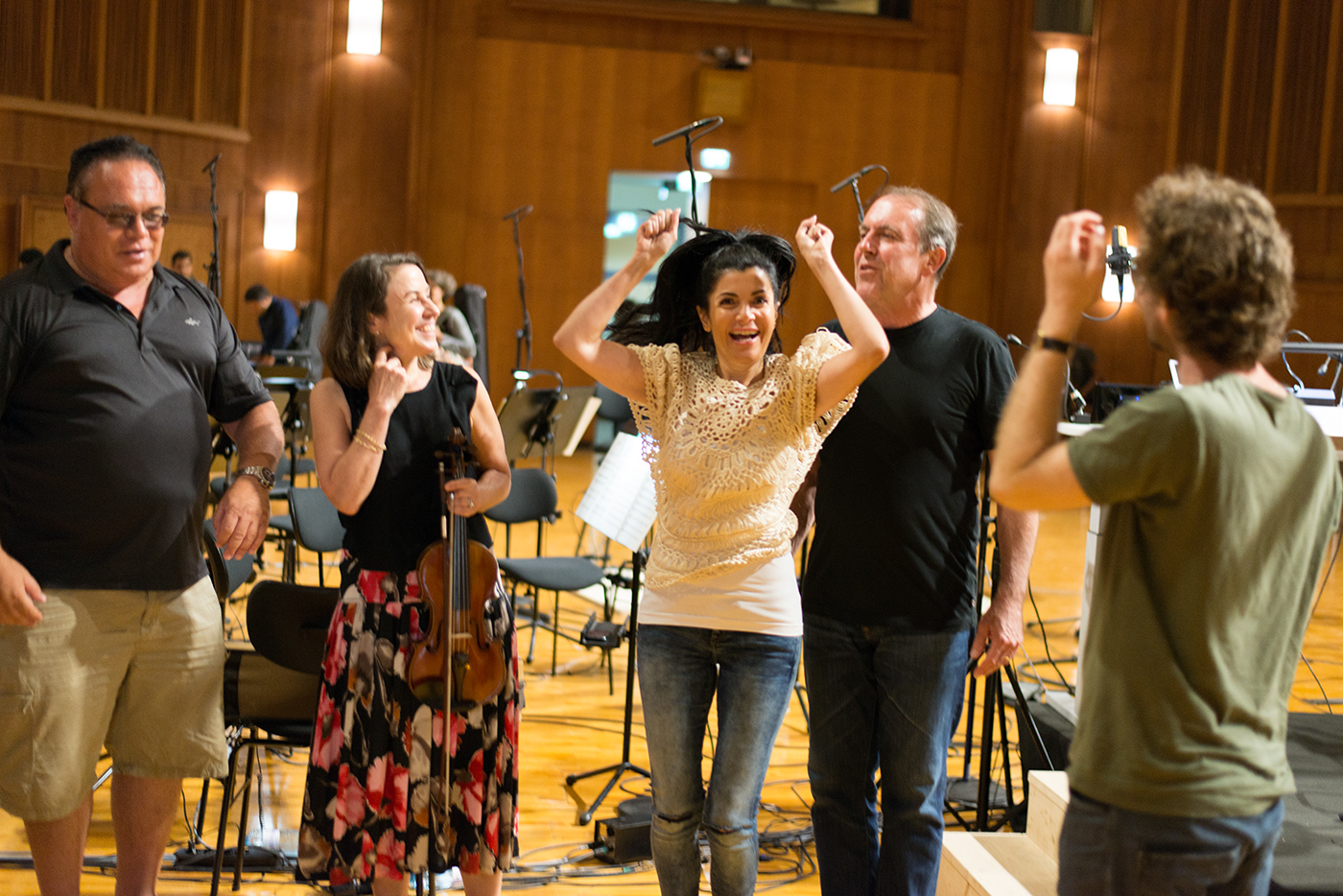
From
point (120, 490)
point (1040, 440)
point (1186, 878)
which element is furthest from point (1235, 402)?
point (120, 490)

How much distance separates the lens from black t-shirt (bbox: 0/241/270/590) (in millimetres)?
2283

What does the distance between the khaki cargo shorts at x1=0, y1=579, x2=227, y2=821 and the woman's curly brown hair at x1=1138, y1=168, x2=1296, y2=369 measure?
198 cm

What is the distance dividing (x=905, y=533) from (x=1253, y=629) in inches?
37.5

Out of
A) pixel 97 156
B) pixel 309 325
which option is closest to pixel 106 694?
pixel 97 156

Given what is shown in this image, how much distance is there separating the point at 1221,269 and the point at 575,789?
2.88m

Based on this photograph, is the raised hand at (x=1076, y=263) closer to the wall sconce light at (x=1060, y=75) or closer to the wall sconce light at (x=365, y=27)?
the wall sconce light at (x=365, y=27)

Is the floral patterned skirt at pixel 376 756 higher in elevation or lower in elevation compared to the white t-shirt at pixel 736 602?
lower

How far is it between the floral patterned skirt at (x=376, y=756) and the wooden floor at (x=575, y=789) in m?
0.70

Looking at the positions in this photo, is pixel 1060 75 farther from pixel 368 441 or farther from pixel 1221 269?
pixel 1221 269

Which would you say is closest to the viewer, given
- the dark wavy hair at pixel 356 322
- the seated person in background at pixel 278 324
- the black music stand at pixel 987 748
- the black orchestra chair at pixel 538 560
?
the dark wavy hair at pixel 356 322

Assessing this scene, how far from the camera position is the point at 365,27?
11211 mm

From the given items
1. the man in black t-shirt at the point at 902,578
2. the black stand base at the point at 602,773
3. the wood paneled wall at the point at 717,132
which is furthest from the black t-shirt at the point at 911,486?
the wood paneled wall at the point at 717,132

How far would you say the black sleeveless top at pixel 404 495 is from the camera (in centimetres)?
242

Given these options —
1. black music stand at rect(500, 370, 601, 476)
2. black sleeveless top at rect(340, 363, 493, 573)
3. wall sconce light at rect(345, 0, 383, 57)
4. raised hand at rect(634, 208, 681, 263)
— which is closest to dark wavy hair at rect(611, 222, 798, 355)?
raised hand at rect(634, 208, 681, 263)
